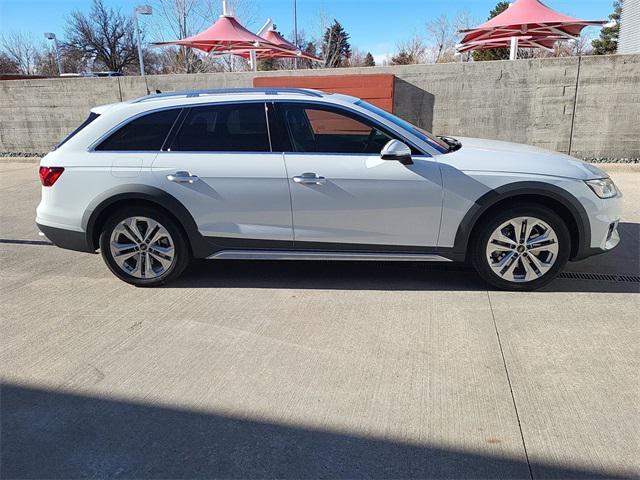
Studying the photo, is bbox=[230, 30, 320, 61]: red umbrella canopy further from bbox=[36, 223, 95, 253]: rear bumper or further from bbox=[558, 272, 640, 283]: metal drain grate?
bbox=[558, 272, 640, 283]: metal drain grate

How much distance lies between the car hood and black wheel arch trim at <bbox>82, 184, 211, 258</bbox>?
2216mm

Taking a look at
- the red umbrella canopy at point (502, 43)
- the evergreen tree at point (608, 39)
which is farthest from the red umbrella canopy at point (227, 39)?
the evergreen tree at point (608, 39)

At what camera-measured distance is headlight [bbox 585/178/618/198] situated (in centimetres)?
400

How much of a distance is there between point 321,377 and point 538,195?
2.40m

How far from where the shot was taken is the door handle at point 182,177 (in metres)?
4.20

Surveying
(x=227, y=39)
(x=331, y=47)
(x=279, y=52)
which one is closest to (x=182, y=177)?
(x=227, y=39)

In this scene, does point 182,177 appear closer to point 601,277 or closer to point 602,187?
point 602,187

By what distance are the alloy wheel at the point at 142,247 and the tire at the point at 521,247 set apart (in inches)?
107

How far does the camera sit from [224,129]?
430 centimetres

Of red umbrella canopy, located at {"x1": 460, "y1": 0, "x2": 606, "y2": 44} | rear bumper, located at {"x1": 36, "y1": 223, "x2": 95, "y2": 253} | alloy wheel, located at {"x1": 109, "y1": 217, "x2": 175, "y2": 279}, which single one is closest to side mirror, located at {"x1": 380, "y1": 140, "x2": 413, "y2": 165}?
alloy wheel, located at {"x1": 109, "y1": 217, "x2": 175, "y2": 279}

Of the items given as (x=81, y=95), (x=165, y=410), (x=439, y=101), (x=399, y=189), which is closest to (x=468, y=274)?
(x=399, y=189)

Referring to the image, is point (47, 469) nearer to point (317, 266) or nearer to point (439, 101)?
point (317, 266)

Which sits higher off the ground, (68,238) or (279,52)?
(279,52)

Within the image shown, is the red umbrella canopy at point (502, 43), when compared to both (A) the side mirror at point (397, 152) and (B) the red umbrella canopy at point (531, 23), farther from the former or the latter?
(A) the side mirror at point (397, 152)
